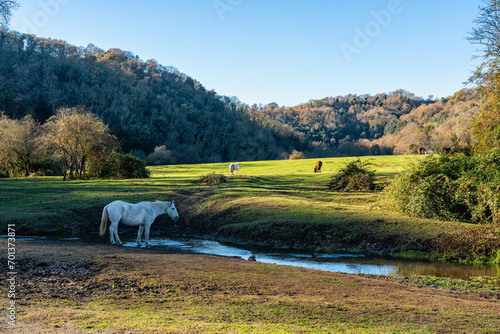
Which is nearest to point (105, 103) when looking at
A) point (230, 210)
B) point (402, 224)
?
point (230, 210)

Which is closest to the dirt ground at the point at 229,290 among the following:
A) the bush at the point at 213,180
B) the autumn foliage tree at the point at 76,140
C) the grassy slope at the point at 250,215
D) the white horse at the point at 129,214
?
the white horse at the point at 129,214

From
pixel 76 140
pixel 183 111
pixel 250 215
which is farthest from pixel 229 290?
pixel 183 111

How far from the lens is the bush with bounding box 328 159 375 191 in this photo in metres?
28.0

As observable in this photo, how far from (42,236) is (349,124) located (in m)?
128

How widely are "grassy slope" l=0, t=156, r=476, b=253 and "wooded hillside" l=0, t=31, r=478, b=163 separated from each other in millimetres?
49949

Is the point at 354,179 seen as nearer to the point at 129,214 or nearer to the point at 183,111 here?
the point at 129,214

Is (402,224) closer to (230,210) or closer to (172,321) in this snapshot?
(230,210)

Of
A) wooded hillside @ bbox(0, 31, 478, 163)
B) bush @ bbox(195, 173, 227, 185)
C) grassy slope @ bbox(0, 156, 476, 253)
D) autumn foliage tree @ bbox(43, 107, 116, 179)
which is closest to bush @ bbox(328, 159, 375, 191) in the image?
grassy slope @ bbox(0, 156, 476, 253)

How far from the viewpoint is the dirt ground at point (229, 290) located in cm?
674

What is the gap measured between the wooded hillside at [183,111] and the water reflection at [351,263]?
61.9 m

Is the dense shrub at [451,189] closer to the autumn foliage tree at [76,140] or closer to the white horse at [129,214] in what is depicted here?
the white horse at [129,214]

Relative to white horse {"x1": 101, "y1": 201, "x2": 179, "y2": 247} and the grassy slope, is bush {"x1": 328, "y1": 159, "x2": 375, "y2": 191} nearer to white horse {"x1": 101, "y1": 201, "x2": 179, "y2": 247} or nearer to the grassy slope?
the grassy slope

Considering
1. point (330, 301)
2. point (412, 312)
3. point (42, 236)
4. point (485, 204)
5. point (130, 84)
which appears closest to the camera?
point (412, 312)

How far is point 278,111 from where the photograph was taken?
583ft
